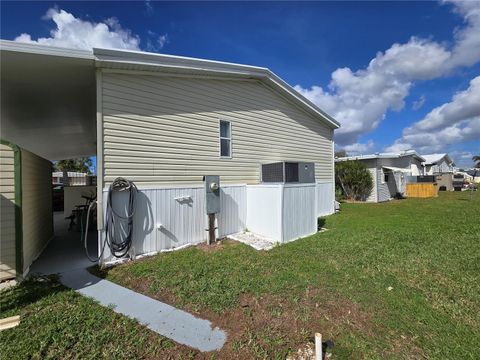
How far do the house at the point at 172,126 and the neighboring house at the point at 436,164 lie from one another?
89.2ft

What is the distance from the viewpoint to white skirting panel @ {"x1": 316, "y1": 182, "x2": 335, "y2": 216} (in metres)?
11.0

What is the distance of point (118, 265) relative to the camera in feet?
17.0

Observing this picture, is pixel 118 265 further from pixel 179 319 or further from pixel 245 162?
pixel 245 162

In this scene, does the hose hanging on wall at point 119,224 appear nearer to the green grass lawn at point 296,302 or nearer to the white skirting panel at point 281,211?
the green grass lawn at point 296,302

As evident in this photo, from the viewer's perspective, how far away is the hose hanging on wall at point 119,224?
208 inches

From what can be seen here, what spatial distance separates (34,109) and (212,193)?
6.01 m

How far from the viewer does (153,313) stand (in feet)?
11.2

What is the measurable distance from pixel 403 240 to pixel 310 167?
12.9ft

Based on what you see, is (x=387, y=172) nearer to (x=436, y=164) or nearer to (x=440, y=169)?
(x=436, y=164)

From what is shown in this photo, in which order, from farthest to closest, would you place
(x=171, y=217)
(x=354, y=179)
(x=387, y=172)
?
(x=387, y=172)
(x=354, y=179)
(x=171, y=217)

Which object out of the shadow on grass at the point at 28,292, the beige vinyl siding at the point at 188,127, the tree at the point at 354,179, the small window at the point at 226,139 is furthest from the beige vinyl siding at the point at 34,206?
the tree at the point at 354,179

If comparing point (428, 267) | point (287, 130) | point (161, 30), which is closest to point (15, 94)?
point (161, 30)

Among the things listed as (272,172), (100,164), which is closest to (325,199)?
(272,172)

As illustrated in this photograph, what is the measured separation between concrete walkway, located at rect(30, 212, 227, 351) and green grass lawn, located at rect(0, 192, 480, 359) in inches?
5.7
